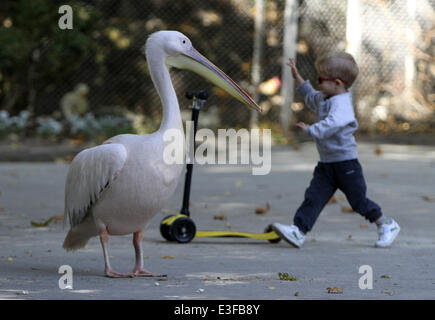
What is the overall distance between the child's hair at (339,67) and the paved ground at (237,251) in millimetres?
1232

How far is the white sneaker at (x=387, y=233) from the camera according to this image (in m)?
5.55

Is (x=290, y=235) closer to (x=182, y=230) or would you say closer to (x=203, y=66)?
(x=182, y=230)

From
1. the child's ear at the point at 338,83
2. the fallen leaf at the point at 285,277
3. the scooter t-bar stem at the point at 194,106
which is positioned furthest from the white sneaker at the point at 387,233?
the scooter t-bar stem at the point at 194,106

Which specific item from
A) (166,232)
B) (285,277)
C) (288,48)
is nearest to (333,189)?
(166,232)

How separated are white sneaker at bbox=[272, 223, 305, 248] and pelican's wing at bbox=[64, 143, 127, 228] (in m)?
1.52

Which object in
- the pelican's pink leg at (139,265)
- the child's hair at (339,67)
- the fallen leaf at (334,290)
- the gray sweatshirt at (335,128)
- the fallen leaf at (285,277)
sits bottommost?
the fallen leaf at (334,290)

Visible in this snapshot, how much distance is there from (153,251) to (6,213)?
199cm

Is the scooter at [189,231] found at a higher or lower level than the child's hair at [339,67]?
lower

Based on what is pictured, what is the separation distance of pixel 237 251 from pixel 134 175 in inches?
52.6

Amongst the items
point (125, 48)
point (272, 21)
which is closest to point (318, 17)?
point (272, 21)

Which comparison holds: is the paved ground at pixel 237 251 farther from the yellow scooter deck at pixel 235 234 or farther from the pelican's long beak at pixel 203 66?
the pelican's long beak at pixel 203 66

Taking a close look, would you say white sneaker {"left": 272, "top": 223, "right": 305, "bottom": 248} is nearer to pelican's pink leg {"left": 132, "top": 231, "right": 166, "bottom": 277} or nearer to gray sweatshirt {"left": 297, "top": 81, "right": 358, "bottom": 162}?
gray sweatshirt {"left": 297, "top": 81, "right": 358, "bottom": 162}

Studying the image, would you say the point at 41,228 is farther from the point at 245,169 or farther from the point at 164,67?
the point at 245,169

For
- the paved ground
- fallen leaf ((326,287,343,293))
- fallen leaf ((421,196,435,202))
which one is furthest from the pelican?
fallen leaf ((421,196,435,202))
